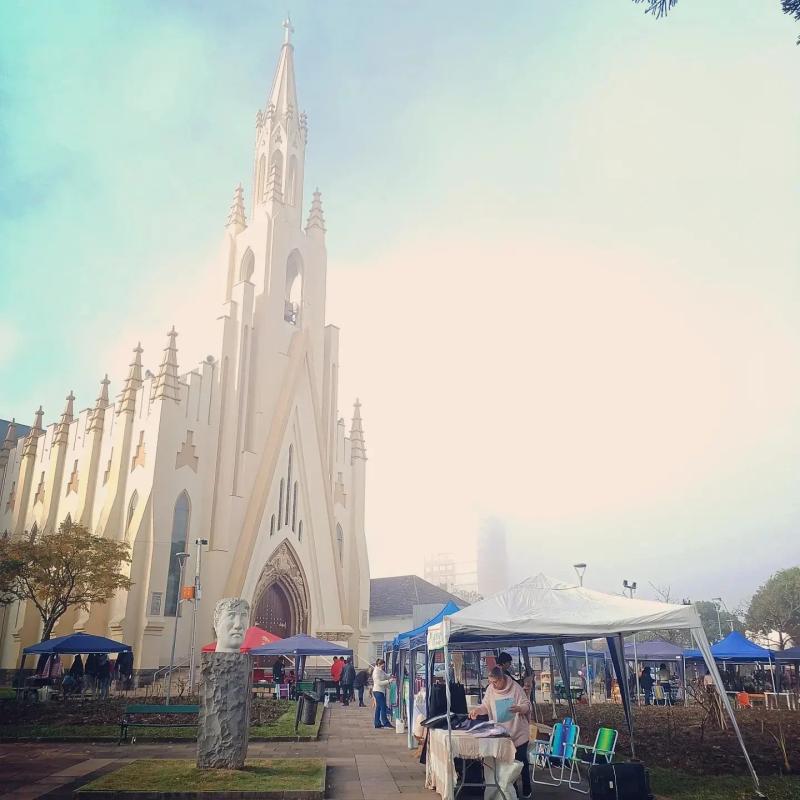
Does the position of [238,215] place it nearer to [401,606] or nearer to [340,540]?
[340,540]

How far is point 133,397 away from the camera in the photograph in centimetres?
3575

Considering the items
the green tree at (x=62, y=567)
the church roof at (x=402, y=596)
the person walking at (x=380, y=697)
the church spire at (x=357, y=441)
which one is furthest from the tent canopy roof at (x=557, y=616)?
the church roof at (x=402, y=596)

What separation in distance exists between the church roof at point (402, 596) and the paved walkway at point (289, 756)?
143 feet

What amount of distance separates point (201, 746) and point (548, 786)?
5.48 metres

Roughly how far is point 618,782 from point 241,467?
28.1 metres

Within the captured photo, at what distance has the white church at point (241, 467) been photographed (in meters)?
32.4

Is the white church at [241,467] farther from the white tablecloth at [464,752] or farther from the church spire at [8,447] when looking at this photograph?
the white tablecloth at [464,752]

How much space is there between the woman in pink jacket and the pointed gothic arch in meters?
25.9

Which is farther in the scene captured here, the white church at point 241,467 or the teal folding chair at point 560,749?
the white church at point 241,467

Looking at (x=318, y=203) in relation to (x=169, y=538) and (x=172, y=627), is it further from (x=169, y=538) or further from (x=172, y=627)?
(x=172, y=627)

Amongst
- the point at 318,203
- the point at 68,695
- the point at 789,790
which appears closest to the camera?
the point at 789,790

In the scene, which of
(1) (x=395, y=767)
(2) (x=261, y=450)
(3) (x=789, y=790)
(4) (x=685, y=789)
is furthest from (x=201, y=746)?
(2) (x=261, y=450)

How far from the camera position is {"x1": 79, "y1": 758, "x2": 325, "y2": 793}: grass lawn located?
985cm

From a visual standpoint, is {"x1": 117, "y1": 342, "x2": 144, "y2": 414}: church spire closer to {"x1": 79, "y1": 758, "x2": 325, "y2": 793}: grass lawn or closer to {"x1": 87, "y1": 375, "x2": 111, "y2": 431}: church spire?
{"x1": 87, "y1": 375, "x2": 111, "y2": 431}: church spire
